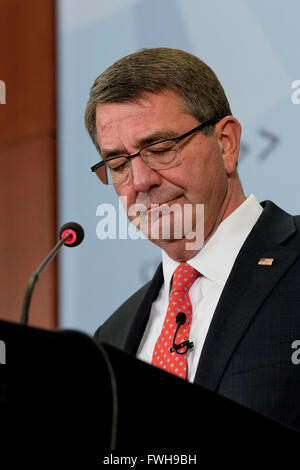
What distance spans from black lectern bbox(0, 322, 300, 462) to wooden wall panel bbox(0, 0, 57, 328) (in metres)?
2.40

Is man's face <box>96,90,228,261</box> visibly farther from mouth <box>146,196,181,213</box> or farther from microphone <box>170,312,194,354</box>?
microphone <box>170,312,194,354</box>

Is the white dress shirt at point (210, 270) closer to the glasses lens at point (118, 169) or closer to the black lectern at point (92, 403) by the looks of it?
the glasses lens at point (118, 169)

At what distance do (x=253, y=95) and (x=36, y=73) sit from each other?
1338 millimetres

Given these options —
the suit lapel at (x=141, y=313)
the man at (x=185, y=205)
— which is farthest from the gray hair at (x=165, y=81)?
the suit lapel at (x=141, y=313)

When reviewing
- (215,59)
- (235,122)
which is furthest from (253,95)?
(235,122)

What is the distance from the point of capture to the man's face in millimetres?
1773

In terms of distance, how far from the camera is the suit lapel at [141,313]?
183 cm

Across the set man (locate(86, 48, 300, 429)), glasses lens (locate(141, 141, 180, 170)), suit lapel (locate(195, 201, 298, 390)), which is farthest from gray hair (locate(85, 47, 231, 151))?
suit lapel (locate(195, 201, 298, 390))

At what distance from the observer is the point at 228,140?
1889 mm

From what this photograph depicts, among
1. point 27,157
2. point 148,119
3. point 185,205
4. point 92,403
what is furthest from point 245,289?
point 27,157

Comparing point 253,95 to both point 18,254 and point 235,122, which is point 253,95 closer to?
point 235,122

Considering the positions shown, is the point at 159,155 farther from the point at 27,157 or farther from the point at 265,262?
the point at 27,157

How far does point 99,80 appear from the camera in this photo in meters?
1.86

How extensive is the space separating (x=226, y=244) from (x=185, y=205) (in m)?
0.15
